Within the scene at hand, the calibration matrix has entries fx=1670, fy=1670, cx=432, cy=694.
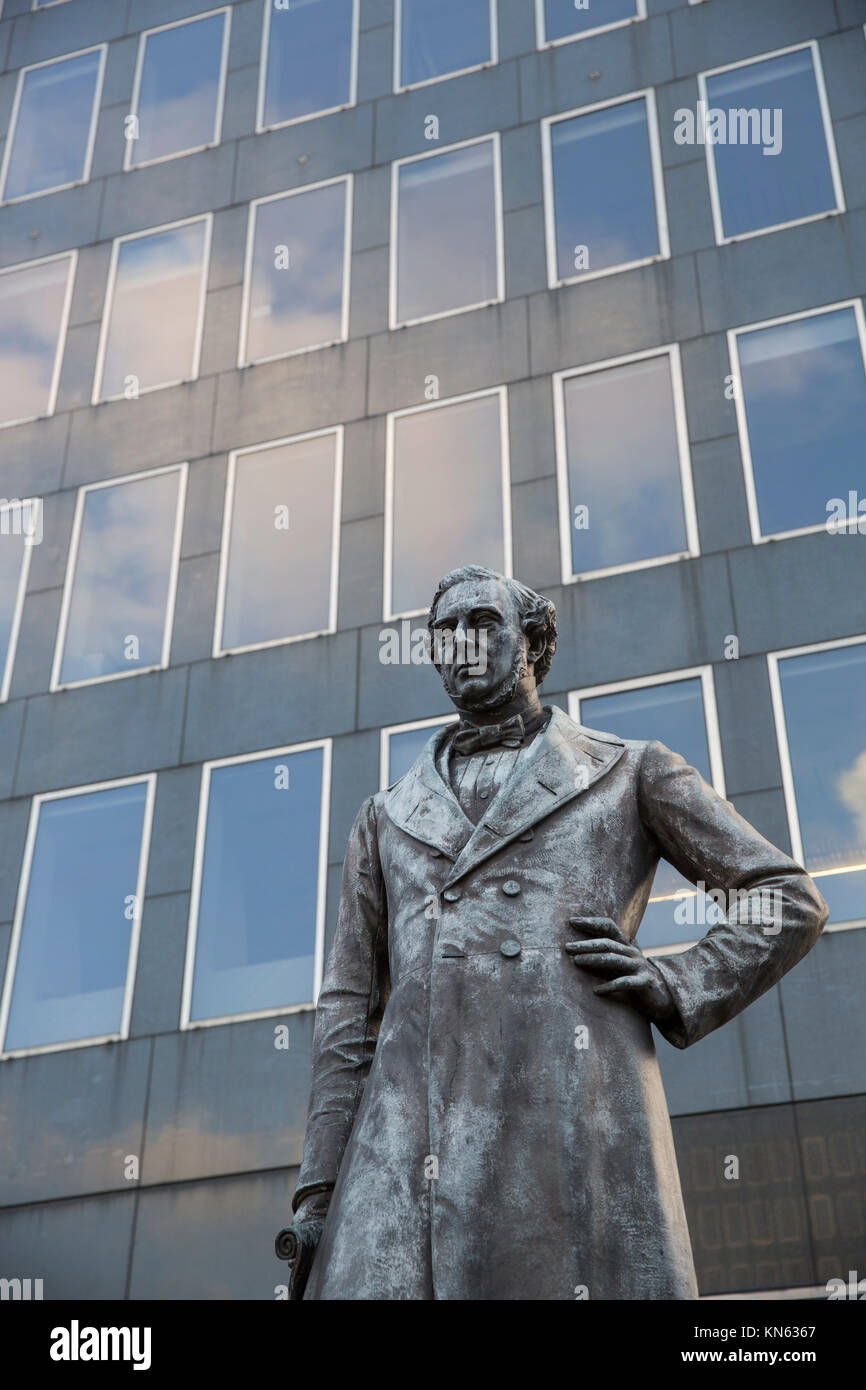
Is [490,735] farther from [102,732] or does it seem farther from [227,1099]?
[102,732]

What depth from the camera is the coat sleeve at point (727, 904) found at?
4.26 metres

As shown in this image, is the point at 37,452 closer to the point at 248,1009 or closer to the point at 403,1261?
the point at 248,1009

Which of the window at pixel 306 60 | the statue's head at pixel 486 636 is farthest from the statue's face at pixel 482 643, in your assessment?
the window at pixel 306 60

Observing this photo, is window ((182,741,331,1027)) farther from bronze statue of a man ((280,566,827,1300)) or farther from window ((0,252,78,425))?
bronze statue of a man ((280,566,827,1300))

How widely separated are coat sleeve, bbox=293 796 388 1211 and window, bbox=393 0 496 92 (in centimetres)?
1952

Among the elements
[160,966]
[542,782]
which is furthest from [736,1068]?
[542,782]

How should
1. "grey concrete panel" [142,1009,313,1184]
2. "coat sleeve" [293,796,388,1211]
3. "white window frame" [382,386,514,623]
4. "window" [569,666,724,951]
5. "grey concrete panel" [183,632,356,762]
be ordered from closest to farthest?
"coat sleeve" [293,796,388,1211]
"window" [569,666,724,951]
"grey concrete panel" [142,1009,313,1184]
"grey concrete panel" [183,632,356,762]
"white window frame" [382,386,514,623]

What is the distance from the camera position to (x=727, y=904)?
14.9 feet

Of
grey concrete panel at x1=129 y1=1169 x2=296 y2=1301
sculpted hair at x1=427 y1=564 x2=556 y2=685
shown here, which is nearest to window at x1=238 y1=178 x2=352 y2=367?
grey concrete panel at x1=129 y1=1169 x2=296 y2=1301

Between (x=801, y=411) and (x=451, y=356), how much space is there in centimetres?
442

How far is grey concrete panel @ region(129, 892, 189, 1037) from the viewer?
17.4m

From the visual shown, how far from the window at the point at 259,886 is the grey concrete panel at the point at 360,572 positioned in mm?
1665
